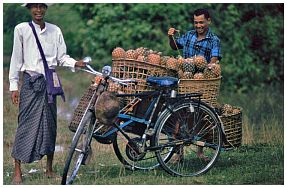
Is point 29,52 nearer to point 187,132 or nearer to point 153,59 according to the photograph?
A: point 153,59

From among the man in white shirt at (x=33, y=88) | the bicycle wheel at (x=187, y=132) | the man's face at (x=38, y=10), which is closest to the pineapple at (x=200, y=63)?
the bicycle wheel at (x=187, y=132)

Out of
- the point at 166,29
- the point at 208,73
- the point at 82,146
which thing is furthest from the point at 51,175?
the point at 166,29

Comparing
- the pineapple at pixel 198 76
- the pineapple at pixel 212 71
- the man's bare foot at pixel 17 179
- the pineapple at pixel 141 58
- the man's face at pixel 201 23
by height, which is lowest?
the man's bare foot at pixel 17 179

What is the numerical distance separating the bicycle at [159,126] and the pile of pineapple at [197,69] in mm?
219

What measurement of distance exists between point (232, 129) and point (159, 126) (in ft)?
3.13

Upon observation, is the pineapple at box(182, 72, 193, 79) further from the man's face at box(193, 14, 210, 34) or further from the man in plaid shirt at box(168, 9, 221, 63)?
the man's face at box(193, 14, 210, 34)

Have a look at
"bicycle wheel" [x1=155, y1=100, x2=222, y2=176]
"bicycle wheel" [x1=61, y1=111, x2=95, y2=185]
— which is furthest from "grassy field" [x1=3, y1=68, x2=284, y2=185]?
"bicycle wheel" [x1=61, y1=111, x2=95, y2=185]

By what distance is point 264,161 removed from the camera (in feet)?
27.1

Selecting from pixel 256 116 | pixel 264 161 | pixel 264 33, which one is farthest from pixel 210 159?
pixel 264 33

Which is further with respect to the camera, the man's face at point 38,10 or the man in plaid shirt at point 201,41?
the man in plaid shirt at point 201,41

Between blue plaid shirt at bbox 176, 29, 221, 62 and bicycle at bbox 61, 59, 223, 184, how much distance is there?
2.19 feet

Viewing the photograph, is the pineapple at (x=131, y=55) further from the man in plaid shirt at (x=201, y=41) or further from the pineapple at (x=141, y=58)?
the man in plaid shirt at (x=201, y=41)

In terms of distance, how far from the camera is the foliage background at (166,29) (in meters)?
15.0

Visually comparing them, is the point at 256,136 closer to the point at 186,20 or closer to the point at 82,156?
the point at 82,156
